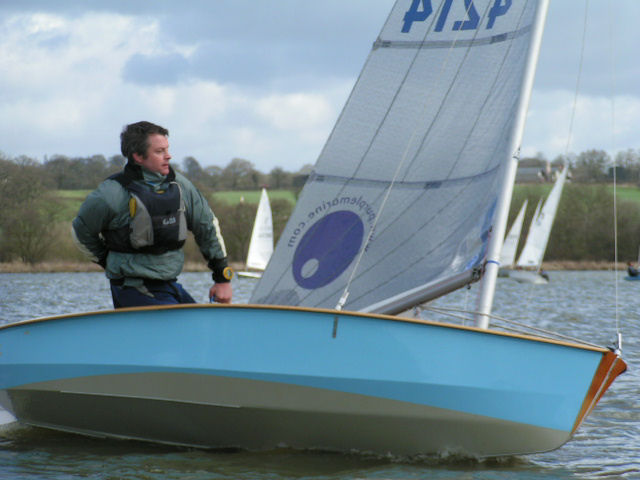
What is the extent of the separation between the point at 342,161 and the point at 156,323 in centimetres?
190

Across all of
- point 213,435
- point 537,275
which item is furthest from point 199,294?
point 213,435

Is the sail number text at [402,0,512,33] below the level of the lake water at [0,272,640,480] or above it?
above

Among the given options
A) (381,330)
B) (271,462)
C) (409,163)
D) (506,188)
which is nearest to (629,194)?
(409,163)

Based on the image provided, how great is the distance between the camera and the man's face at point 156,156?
4.19 meters

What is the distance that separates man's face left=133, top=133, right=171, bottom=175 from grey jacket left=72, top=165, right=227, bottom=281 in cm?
4

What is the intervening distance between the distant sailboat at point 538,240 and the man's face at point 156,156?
28.3 metres

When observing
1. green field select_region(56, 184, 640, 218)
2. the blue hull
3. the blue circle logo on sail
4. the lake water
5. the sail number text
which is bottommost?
the lake water

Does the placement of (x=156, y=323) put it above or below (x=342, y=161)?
below

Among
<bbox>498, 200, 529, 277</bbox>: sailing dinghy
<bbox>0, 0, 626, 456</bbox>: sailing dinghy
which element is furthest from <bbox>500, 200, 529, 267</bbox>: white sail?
<bbox>0, 0, 626, 456</bbox>: sailing dinghy

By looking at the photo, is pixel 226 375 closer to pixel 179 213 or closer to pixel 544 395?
pixel 179 213

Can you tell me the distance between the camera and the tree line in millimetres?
29328

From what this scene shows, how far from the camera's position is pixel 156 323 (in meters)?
4.05

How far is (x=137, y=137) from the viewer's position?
4176 millimetres

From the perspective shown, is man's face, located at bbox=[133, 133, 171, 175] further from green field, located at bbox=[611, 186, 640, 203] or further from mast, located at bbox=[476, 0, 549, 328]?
green field, located at bbox=[611, 186, 640, 203]
